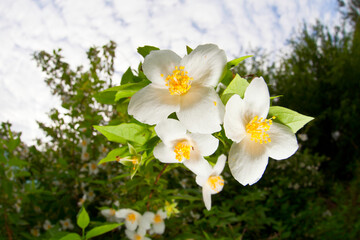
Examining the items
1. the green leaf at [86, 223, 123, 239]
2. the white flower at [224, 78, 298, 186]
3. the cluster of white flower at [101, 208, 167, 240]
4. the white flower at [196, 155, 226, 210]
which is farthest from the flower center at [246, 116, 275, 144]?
the cluster of white flower at [101, 208, 167, 240]

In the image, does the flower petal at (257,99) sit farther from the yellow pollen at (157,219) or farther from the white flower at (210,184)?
the yellow pollen at (157,219)

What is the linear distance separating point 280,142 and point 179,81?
24cm

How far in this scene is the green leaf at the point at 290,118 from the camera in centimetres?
54

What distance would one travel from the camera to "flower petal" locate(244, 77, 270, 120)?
52cm

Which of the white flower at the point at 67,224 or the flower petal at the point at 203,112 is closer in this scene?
the flower petal at the point at 203,112

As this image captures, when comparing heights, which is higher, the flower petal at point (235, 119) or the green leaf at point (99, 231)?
the flower petal at point (235, 119)

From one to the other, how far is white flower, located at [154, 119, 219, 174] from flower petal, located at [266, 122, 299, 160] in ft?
0.37

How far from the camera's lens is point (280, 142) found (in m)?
0.55

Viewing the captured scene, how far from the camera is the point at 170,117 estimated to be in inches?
22.6

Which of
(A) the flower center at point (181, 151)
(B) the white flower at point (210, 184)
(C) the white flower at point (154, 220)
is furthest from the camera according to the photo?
(C) the white flower at point (154, 220)

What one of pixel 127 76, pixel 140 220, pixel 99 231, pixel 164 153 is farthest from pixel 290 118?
pixel 140 220

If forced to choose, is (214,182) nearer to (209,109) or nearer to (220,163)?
(220,163)

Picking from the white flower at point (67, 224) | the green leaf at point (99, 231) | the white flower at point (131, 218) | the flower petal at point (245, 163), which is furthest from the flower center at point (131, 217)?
the white flower at point (67, 224)

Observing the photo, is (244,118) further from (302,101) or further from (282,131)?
(302,101)
